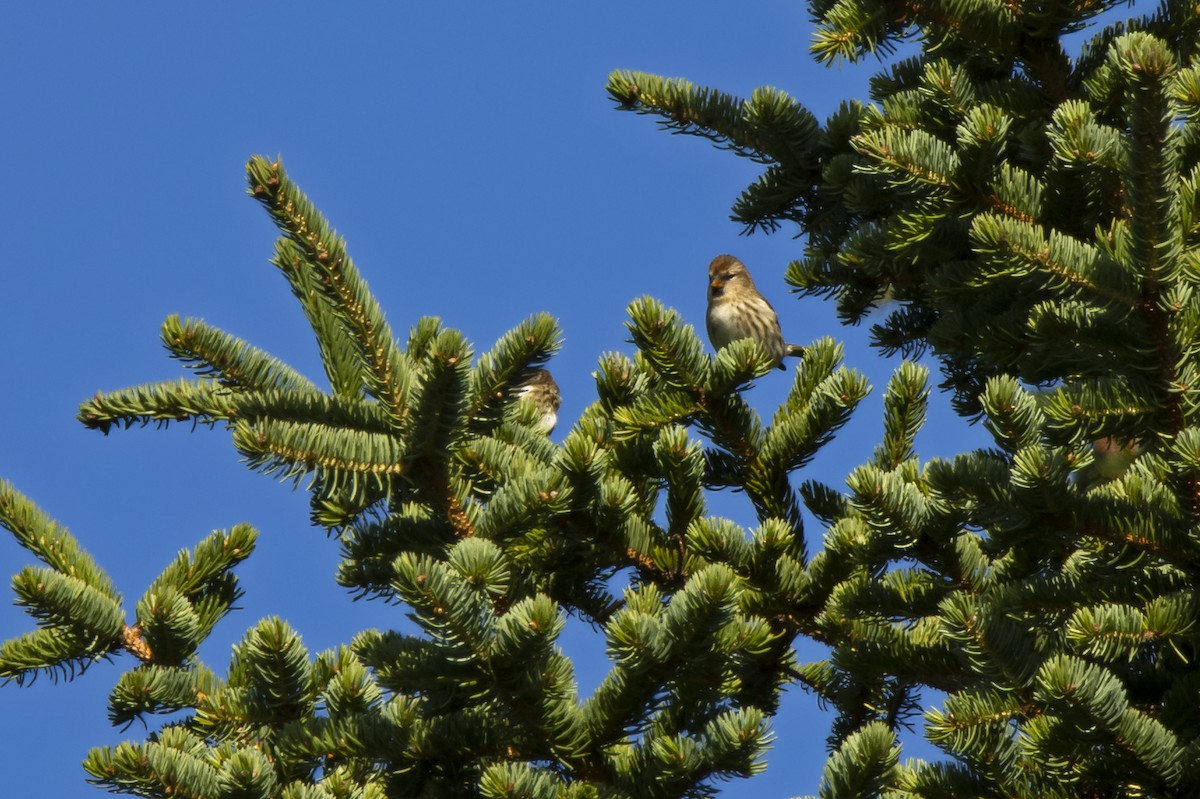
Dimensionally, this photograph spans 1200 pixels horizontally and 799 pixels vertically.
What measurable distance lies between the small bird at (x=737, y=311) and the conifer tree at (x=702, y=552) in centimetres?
437

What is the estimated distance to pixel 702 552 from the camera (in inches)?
131

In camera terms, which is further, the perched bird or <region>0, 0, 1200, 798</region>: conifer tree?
the perched bird

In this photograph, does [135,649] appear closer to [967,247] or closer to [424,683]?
[424,683]

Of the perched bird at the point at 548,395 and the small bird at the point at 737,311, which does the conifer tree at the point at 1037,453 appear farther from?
the perched bird at the point at 548,395

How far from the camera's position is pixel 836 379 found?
11.0ft

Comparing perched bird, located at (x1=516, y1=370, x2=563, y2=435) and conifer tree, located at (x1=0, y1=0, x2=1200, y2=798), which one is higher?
perched bird, located at (x1=516, y1=370, x2=563, y2=435)

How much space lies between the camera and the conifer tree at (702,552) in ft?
8.40

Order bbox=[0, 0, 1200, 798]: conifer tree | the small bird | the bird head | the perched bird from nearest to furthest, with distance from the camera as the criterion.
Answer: bbox=[0, 0, 1200, 798]: conifer tree
the small bird
the bird head
the perched bird

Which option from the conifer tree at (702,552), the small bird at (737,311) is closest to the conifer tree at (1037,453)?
the conifer tree at (702,552)

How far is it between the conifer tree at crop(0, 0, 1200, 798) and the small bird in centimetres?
437

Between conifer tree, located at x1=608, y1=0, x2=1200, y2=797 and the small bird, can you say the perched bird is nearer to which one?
the small bird

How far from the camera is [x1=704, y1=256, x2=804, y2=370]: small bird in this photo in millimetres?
8180

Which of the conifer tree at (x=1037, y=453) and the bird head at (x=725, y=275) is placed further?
the bird head at (x=725, y=275)

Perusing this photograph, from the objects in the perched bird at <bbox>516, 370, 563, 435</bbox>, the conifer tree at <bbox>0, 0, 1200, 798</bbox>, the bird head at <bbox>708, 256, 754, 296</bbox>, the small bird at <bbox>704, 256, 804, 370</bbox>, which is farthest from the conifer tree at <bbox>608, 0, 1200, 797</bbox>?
the perched bird at <bbox>516, 370, 563, 435</bbox>
